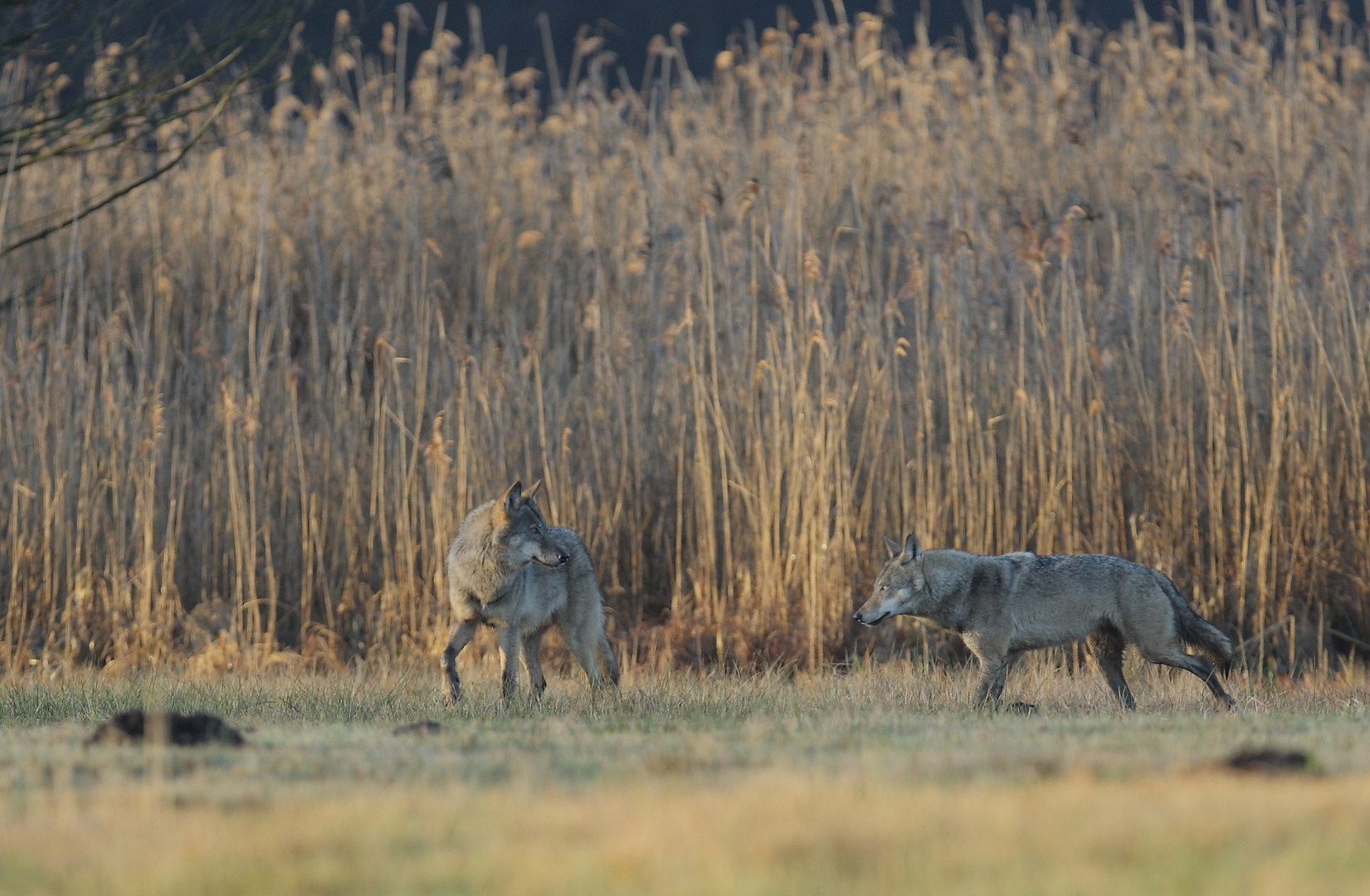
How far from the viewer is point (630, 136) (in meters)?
14.1

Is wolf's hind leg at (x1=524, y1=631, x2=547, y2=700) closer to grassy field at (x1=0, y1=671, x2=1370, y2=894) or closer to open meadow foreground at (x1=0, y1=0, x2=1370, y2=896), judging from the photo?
open meadow foreground at (x1=0, y1=0, x2=1370, y2=896)

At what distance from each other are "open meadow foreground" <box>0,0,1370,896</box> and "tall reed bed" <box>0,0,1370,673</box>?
5 cm

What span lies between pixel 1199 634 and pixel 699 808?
14.7ft

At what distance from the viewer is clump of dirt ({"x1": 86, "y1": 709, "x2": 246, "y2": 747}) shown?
187 inches

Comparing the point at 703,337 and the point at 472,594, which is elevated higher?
the point at 703,337

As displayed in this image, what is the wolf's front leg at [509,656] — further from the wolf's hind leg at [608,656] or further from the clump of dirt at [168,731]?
the clump of dirt at [168,731]

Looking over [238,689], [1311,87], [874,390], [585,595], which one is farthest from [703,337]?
[1311,87]

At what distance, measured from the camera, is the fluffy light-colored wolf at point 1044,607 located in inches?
282

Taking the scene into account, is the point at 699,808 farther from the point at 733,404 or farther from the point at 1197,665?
the point at 733,404

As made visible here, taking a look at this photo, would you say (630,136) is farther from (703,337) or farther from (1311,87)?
(1311,87)

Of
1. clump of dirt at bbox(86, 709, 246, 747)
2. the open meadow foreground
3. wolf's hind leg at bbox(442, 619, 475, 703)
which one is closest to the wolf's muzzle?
the open meadow foreground

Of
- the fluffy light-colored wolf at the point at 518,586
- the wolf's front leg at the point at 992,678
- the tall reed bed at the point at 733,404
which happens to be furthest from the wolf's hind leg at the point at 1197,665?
the fluffy light-colored wolf at the point at 518,586

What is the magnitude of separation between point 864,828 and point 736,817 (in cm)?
29

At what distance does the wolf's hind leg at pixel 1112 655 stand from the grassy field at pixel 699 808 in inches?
57.6
